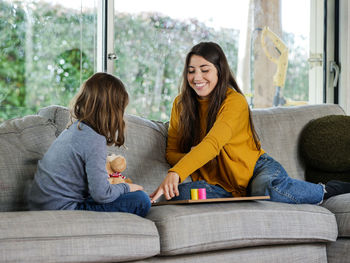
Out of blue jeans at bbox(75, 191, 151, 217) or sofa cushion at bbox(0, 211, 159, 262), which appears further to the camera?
blue jeans at bbox(75, 191, 151, 217)

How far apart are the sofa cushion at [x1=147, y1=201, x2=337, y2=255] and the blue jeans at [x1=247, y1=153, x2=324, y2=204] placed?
0.09m

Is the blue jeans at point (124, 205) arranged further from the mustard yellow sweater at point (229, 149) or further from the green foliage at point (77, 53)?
the green foliage at point (77, 53)

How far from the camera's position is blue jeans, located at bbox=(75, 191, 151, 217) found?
205cm

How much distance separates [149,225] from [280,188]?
74 centimetres

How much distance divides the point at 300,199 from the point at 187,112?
0.67 m

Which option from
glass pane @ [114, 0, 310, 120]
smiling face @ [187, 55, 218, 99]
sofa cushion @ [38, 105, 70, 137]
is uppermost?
glass pane @ [114, 0, 310, 120]

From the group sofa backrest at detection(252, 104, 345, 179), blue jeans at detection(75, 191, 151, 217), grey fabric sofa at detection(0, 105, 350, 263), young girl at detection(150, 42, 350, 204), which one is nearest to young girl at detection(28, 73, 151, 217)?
blue jeans at detection(75, 191, 151, 217)

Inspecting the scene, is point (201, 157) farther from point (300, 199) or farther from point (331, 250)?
point (331, 250)

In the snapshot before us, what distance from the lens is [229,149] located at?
253 centimetres

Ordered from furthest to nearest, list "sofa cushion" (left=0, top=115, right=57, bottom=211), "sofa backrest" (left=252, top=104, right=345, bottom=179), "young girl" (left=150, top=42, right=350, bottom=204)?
"sofa backrest" (left=252, top=104, right=345, bottom=179), "young girl" (left=150, top=42, right=350, bottom=204), "sofa cushion" (left=0, top=115, right=57, bottom=211)

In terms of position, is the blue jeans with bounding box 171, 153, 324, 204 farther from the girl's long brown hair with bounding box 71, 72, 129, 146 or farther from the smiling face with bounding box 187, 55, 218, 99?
the girl's long brown hair with bounding box 71, 72, 129, 146

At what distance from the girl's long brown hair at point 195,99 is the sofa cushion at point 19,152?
0.62 metres

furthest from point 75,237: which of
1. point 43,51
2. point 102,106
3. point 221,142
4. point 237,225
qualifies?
point 43,51

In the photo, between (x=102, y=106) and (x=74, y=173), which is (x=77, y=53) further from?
(x=74, y=173)
